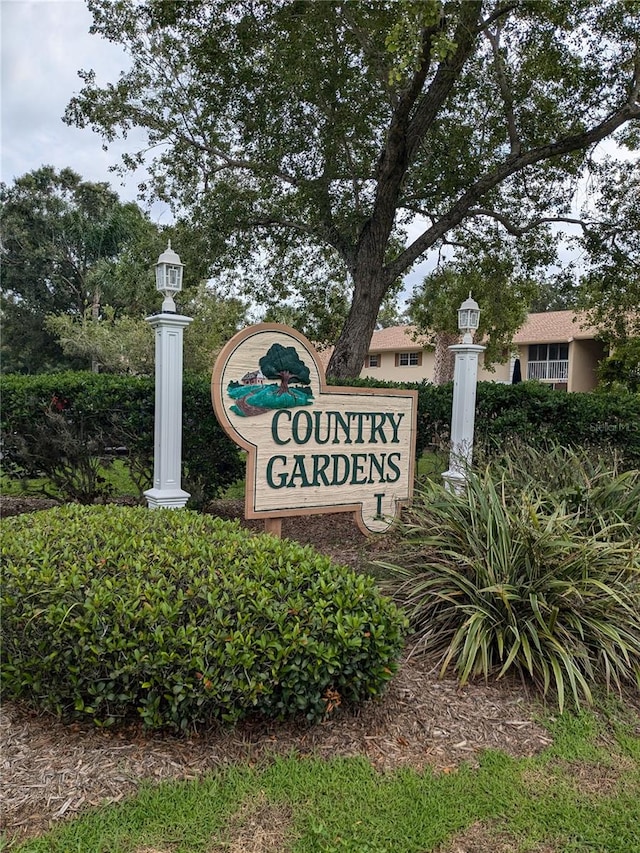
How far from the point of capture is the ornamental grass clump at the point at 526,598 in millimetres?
3391

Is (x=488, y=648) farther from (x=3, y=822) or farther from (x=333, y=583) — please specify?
(x=3, y=822)

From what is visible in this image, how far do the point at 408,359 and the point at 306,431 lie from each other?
28.4 m

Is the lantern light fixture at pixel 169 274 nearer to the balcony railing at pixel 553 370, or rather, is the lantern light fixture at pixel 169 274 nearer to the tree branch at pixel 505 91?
the tree branch at pixel 505 91

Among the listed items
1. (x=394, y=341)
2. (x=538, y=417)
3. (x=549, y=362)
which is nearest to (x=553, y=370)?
(x=549, y=362)

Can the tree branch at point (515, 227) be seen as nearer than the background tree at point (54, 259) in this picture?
Yes

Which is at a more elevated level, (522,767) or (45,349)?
(45,349)

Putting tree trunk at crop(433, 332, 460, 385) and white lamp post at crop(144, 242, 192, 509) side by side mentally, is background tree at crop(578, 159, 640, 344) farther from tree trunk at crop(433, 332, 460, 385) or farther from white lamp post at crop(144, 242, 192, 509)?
tree trunk at crop(433, 332, 460, 385)

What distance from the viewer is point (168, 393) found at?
499 centimetres

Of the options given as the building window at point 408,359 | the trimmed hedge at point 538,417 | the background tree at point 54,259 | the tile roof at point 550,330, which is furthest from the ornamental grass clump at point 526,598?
the building window at point 408,359

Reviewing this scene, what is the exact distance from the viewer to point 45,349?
31.7 metres

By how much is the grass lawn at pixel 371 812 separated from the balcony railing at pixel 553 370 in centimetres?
2602

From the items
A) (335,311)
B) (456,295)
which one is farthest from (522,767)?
(456,295)

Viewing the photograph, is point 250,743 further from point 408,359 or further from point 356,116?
point 408,359

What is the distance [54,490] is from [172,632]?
4622 mm
